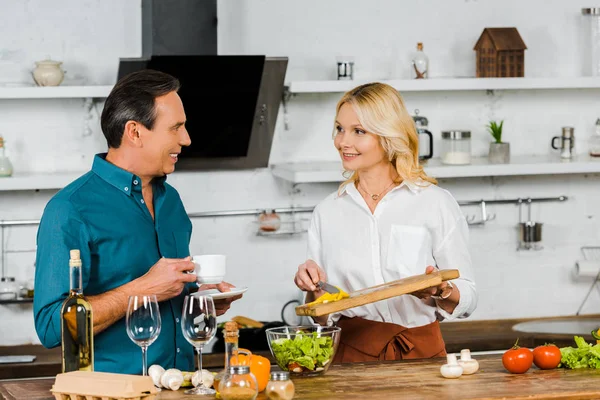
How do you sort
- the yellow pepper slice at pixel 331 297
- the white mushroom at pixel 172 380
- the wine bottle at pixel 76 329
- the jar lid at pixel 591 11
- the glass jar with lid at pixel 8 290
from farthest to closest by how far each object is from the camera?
the jar lid at pixel 591 11
the glass jar with lid at pixel 8 290
the yellow pepper slice at pixel 331 297
the white mushroom at pixel 172 380
the wine bottle at pixel 76 329

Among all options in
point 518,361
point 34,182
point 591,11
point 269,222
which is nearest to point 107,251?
point 518,361

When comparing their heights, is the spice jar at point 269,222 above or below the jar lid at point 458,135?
below

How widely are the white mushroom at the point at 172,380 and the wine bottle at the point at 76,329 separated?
0.19 metres

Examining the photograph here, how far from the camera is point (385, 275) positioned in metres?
3.11

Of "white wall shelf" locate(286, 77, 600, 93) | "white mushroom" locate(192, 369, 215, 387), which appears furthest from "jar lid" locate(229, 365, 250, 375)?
"white wall shelf" locate(286, 77, 600, 93)

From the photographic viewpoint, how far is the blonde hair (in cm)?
311

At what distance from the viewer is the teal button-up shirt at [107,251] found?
8.29 ft

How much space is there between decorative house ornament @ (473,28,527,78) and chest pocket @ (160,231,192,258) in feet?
7.81

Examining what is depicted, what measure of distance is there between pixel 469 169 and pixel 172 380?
2632 millimetres

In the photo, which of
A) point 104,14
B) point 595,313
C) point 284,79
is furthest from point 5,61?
point 595,313

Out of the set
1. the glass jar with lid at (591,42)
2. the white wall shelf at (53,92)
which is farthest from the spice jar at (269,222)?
the glass jar with lid at (591,42)

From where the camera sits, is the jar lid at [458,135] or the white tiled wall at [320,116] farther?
the jar lid at [458,135]

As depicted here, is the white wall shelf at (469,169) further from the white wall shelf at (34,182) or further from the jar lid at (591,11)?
the white wall shelf at (34,182)

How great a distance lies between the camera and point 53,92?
13.9 ft
